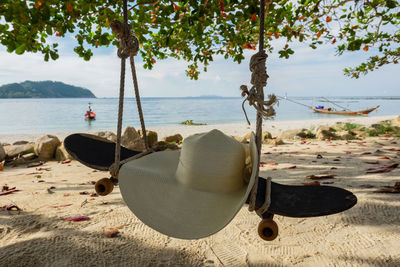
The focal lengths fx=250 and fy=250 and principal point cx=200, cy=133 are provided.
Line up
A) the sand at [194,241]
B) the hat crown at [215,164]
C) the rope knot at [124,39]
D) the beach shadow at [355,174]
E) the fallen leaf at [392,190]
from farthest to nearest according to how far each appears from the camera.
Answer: the fallen leaf at [392,190] < the beach shadow at [355,174] < the sand at [194,241] < the rope knot at [124,39] < the hat crown at [215,164]

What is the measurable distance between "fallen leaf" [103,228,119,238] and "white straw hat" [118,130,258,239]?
755 mm

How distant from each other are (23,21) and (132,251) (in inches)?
71.1

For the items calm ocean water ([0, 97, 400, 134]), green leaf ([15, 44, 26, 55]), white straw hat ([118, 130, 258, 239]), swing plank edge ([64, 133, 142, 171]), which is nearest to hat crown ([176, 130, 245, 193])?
white straw hat ([118, 130, 258, 239])

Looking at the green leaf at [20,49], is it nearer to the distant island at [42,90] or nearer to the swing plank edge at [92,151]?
the swing plank edge at [92,151]

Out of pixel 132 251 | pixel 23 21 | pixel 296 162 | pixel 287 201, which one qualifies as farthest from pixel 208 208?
pixel 296 162

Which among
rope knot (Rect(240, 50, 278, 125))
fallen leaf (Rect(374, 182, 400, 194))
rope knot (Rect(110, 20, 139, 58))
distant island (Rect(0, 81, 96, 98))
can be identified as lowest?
fallen leaf (Rect(374, 182, 400, 194))

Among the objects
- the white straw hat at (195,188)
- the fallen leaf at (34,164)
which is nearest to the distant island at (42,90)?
the fallen leaf at (34,164)

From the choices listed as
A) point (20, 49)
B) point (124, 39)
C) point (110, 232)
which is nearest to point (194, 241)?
point (110, 232)

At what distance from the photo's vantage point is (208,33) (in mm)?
4027

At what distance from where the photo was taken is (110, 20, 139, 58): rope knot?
4.43ft

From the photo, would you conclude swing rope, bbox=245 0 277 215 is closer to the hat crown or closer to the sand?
the hat crown

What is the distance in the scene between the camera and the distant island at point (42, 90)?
85688mm

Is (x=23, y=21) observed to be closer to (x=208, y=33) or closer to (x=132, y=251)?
(x=132, y=251)

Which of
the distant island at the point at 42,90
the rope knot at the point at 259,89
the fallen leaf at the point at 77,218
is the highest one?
the distant island at the point at 42,90
